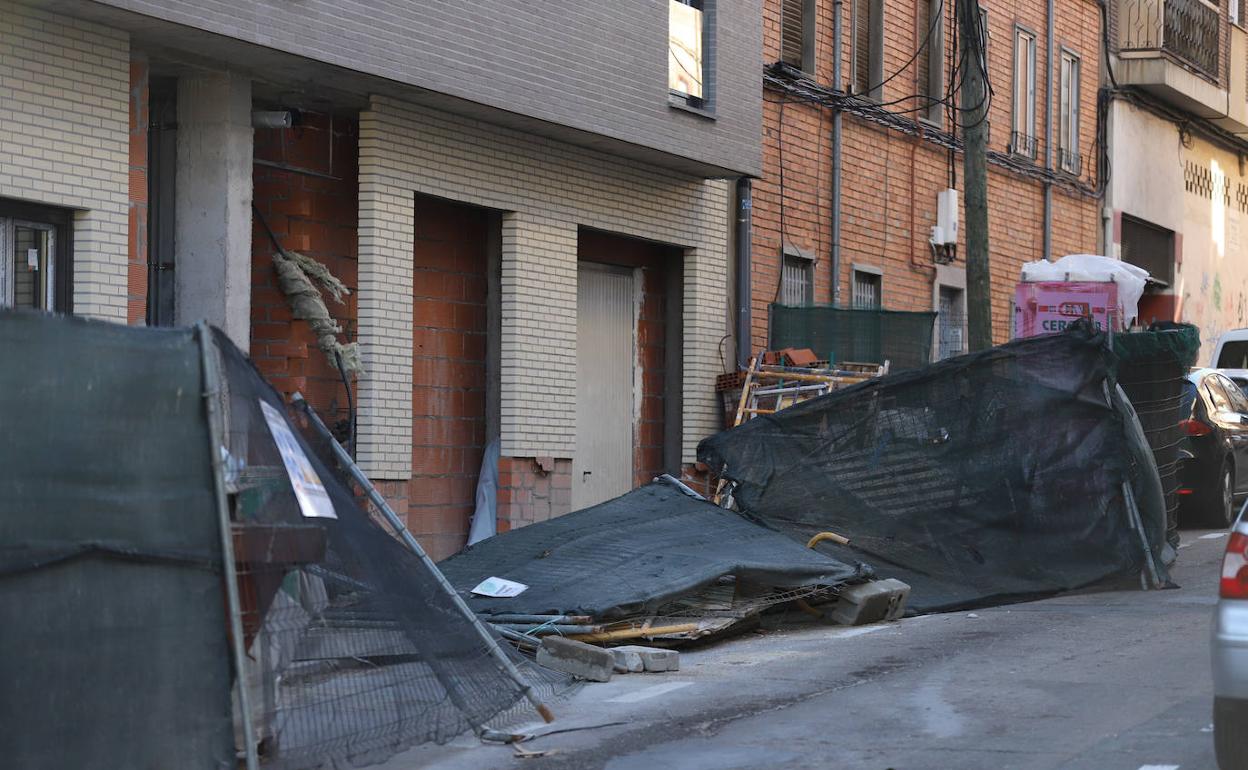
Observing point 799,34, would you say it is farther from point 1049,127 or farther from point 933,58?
point 1049,127

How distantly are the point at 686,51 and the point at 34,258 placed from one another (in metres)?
7.75

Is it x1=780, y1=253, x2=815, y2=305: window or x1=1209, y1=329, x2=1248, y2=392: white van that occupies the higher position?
x1=780, y1=253, x2=815, y2=305: window

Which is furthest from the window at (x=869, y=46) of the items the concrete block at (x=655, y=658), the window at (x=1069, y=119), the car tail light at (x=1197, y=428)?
the concrete block at (x=655, y=658)

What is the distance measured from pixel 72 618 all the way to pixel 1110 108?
2461 centimetres

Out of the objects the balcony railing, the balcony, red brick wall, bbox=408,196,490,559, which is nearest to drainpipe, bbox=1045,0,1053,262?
the balcony

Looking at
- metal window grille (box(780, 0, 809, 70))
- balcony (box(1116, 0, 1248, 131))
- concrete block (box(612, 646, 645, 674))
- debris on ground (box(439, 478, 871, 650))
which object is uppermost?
balcony (box(1116, 0, 1248, 131))

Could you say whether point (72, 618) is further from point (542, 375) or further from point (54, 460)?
point (542, 375)

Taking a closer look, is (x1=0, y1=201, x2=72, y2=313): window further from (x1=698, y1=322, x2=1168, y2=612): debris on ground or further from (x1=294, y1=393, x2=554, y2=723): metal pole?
(x1=698, y1=322, x2=1168, y2=612): debris on ground

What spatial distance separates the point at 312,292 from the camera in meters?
13.6

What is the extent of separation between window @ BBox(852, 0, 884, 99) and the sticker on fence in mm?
14923

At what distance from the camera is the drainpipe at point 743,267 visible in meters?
18.5

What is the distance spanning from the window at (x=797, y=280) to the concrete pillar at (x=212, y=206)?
8.17 metres

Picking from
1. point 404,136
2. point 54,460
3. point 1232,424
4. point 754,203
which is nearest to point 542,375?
point 404,136

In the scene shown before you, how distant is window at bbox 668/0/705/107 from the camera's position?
16938mm
